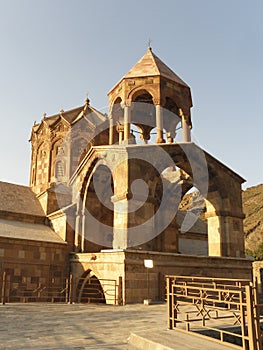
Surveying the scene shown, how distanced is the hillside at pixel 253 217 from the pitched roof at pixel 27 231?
3143 centimetres

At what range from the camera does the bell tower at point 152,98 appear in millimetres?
16516

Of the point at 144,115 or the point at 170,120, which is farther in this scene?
the point at 144,115

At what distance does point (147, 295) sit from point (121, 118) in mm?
10788

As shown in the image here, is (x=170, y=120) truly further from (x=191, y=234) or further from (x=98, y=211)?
(x=191, y=234)

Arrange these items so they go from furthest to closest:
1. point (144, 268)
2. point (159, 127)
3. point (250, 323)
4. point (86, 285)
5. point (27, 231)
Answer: point (27, 231), point (159, 127), point (86, 285), point (144, 268), point (250, 323)

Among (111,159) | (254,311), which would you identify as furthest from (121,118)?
(254,311)

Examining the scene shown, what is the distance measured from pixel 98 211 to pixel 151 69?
787cm

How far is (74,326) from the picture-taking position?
745 cm

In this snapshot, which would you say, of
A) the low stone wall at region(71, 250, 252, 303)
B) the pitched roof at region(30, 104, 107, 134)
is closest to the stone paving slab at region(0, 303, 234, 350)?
the low stone wall at region(71, 250, 252, 303)

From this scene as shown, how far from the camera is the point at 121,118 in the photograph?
65.1 feet

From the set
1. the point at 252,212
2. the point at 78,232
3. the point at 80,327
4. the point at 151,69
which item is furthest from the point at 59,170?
the point at 252,212

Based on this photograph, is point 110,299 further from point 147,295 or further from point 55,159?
point 55,159

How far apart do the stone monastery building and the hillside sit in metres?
25.5

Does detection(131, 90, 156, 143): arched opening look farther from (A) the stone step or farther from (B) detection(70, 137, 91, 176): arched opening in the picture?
(A) the stone step
